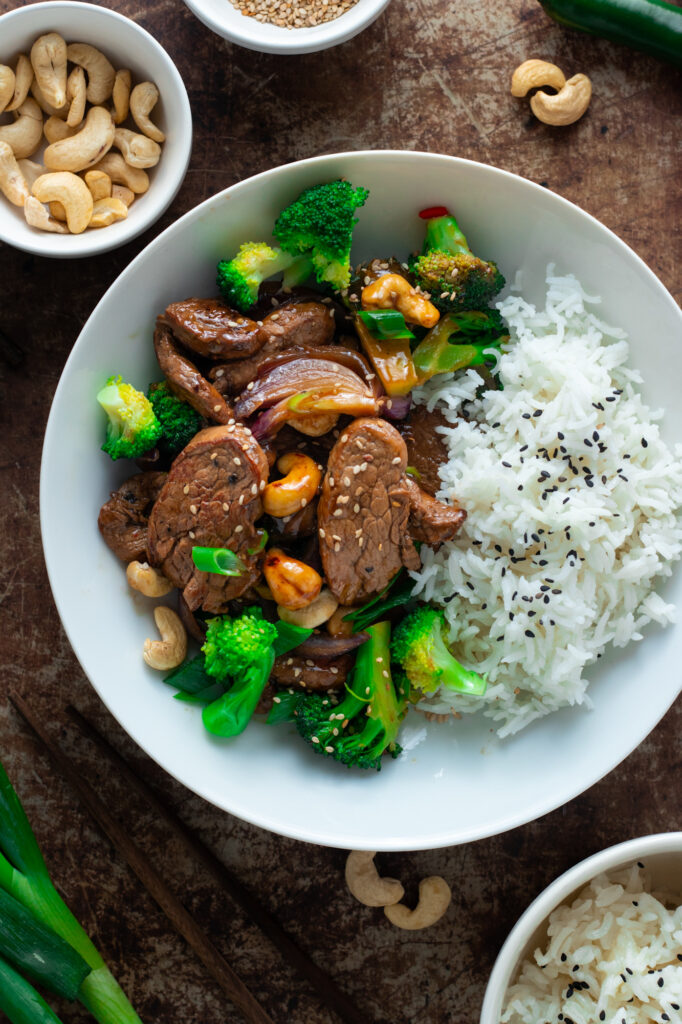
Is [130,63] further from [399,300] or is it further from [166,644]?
[166,644]

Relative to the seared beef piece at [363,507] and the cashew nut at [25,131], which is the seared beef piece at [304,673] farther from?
the cashew nut at [25,131]

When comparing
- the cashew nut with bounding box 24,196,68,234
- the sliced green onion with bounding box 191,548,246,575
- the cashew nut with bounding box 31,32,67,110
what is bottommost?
the sliced green onion with bounding box 191,548,246,575

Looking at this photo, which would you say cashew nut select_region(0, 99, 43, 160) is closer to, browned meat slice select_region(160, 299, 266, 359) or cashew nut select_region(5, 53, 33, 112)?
cashew nut select_region(5, 53, 33, 112)

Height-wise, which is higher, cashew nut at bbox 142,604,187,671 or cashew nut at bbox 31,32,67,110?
cashew nut at bbox 31,32,67,110

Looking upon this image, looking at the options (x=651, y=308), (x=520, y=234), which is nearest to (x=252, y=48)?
(x=520, y=234)

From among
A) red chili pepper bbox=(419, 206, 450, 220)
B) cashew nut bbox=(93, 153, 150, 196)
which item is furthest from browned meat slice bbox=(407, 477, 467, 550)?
cashew nut bbox=(93, 153, 150, 196)

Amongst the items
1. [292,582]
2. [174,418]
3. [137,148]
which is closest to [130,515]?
[174,418]

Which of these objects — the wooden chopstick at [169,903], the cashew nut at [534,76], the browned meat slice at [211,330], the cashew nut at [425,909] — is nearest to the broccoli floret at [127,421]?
the browned meat slice at [211,330]
